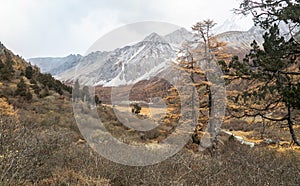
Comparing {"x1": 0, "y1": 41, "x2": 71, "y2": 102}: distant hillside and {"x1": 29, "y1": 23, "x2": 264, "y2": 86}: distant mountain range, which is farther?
{"x1": 0, "y1": 41, "x2": 71, "y2": 102}: distant hillside

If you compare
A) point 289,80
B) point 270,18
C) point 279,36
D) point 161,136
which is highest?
point 270,18

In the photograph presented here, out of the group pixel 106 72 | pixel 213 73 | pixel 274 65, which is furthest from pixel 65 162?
pixel 213 73

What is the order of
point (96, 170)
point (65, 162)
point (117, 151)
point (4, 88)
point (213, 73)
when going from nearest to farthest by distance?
point (96, 170) → point (65, 162) → point (117, 151) → point (213, 73) → point (4, 88)

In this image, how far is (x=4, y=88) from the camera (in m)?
23.0

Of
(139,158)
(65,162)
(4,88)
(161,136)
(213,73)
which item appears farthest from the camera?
(4,88)

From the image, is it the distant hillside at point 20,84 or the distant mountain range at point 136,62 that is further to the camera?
the distant hillside at point 20,84

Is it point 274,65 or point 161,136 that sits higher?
point 274,65

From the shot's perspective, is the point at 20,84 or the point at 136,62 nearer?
the point at 136,62

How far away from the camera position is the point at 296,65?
7.79 meters

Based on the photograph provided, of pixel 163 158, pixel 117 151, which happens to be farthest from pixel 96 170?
pixel 163 158

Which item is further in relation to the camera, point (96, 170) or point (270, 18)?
point (270, 18)

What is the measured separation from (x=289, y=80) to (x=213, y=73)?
769 cm

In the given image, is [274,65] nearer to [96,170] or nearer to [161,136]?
[96,170]

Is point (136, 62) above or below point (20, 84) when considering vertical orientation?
above
